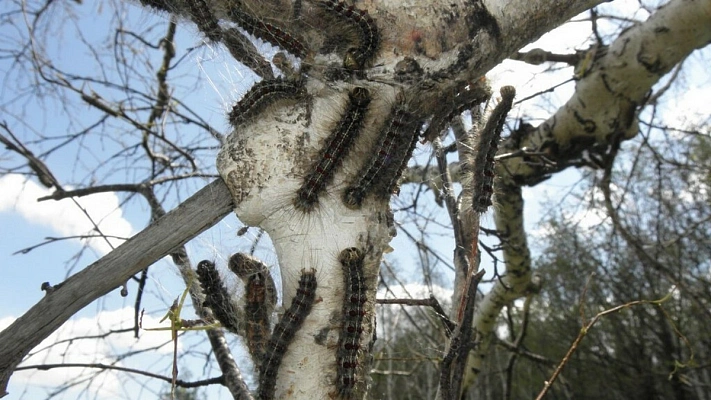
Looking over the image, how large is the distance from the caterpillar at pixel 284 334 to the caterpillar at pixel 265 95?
0.54 meters

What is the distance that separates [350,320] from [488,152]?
0.74m

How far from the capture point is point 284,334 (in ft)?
5.32

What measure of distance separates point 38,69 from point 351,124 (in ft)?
11.1

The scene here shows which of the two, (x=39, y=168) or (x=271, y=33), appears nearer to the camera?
(x=271, y=33)

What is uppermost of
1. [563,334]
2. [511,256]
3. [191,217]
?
[563,334]

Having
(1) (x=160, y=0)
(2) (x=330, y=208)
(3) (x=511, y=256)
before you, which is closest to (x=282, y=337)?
(2) (x=330, y=208)

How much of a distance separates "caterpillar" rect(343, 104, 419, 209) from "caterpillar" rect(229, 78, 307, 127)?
30 centimetres

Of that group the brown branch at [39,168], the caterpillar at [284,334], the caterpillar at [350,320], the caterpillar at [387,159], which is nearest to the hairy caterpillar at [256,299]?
the caterpillar at [284,334]

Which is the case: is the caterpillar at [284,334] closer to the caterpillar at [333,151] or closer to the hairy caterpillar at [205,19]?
the caterpillar at [333,151]

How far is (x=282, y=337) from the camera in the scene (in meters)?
1.62

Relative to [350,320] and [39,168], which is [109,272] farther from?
[39,168]

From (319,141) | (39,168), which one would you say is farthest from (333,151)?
(39,168)

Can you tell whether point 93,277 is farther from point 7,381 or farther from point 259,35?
point 259,35

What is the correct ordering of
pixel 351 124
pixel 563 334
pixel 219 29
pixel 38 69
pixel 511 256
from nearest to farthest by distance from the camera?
pixel 351 124
pixel 219 29
pixel 38 69
pixel 511 256
pixel 563 334
